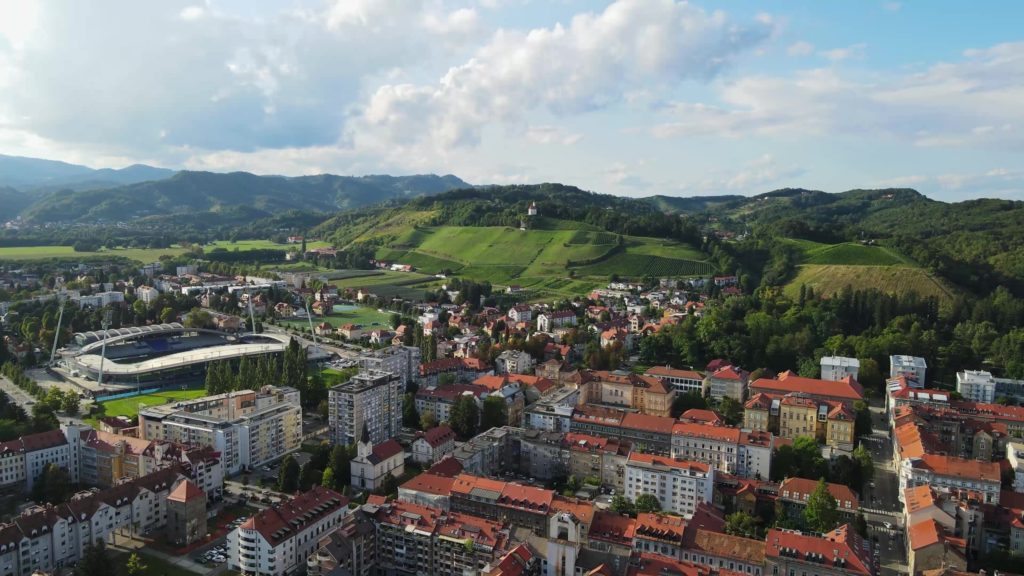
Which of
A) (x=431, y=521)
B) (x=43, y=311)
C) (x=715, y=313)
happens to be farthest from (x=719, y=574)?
(x=43, y=311)

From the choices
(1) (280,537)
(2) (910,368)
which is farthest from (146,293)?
(2) (910,368)

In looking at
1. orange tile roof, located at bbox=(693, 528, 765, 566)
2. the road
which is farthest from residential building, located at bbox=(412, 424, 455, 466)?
the road

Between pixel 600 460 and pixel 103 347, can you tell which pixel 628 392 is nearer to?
pixel 600 460

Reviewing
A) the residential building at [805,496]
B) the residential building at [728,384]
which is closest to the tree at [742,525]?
the residential building at [805,496]

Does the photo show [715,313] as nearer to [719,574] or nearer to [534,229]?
[719,574]

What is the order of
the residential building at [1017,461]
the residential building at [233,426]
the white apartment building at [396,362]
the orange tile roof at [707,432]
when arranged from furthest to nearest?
the white apartment building at [396,362]
the residential building at [233,426]
the orange tile roof at [707,432]
the residential building at [1017,461]

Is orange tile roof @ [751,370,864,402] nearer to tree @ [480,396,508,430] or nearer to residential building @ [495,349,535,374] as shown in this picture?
residential building @ [495,349,535,374]

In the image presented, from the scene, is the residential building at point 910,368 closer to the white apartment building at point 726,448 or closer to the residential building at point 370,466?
the white apartment building at point 726,448
